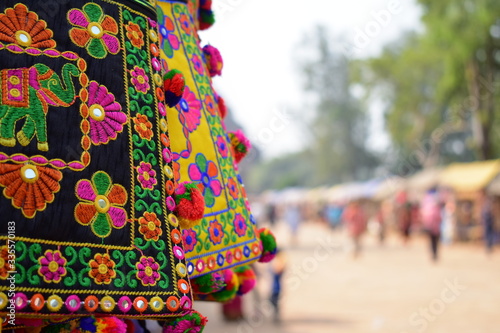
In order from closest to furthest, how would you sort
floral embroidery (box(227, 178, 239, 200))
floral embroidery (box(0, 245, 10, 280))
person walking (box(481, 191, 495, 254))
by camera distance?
floral embroidery (box(0, 245, 10, 280)), floral embroidery (box(227, 178, 239, 200)), person walking (box(481, 191, 495, 254))

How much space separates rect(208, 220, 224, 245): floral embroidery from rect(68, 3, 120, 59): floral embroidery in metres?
0.46

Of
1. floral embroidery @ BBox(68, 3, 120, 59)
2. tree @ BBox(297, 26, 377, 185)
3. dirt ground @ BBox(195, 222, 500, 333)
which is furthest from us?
tree @ BBox(297, 26, 377, 185)

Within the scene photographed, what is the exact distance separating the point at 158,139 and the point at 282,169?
92.7m

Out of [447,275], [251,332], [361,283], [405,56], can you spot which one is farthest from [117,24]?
[405,56]

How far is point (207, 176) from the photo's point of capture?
1.35m

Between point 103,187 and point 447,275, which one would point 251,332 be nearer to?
point 447,275

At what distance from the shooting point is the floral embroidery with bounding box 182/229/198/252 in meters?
1.22

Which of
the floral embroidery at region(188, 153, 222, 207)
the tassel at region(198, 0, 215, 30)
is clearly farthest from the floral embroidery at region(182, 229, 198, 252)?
the tassel at region(198, 0, 215, 30)

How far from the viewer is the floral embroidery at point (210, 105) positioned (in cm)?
146

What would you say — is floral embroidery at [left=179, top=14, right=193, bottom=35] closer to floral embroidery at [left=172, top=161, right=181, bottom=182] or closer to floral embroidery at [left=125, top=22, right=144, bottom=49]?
floral embroidery at [left=125, top=22, right=144, bottom=49]

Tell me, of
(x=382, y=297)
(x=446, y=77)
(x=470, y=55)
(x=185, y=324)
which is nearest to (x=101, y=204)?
(x=185, y=324)

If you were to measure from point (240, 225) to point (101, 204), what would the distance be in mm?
494

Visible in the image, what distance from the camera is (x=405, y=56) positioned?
93.2 feet

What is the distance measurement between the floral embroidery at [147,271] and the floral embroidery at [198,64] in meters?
0.63
